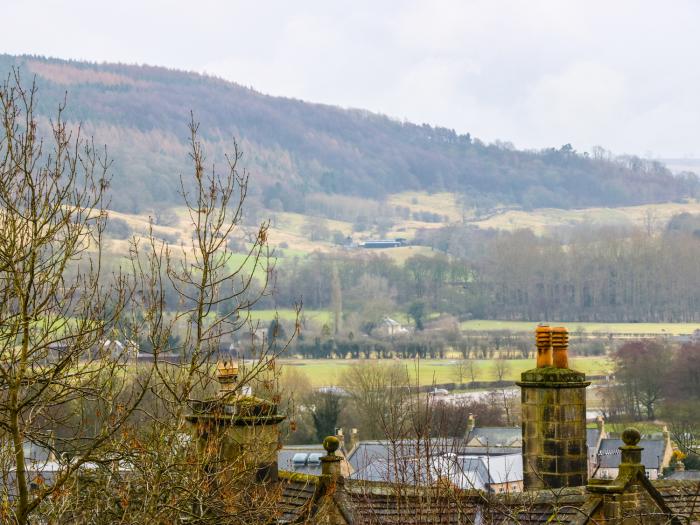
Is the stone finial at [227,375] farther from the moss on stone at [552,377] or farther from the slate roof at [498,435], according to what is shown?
the slate roof at [498,435]

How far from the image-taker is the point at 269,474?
55.5ft

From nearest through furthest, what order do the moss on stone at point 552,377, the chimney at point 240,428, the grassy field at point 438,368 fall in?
the chimney at point 240,428 → the moss on stone at point 552,377 → the grassy field at point 438,368

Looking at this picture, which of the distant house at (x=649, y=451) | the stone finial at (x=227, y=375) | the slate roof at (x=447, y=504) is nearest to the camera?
the slate roof at (x=447, y=504)

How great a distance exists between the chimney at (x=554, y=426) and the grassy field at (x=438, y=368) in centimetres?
12184

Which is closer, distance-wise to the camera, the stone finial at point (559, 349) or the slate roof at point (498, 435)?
the stone finial at point (559, 349)

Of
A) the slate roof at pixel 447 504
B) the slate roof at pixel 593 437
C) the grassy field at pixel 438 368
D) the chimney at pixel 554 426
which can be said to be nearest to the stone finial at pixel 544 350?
the chimney at pixel 554 426

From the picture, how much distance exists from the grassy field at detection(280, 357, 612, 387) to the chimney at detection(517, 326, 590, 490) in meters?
122

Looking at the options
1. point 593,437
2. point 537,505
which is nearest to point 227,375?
point 537,505

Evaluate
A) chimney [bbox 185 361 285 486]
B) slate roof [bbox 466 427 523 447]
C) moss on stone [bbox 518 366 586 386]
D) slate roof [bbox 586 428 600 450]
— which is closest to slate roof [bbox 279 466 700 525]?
chimney [bbox 185 361 285 486]

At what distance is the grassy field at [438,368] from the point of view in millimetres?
149375

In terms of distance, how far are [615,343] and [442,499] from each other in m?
178

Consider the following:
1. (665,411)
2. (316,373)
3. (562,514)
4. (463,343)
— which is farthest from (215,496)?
(463,343)

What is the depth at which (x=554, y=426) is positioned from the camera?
17297 millimetres

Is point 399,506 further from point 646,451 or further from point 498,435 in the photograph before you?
point 498,435
